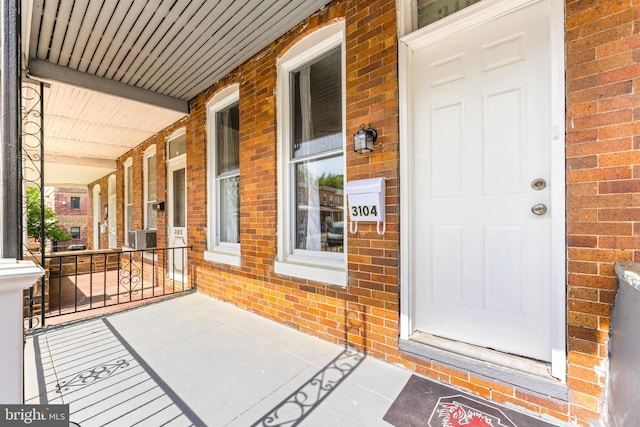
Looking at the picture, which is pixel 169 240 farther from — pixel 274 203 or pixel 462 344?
pixel 462 344

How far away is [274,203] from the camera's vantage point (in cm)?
306

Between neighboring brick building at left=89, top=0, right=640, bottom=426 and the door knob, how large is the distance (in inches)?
0.4

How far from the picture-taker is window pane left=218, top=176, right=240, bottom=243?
3850 mm

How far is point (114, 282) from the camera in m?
5.82

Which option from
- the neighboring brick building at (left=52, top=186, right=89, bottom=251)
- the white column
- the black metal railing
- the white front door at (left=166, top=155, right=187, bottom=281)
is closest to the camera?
the white column

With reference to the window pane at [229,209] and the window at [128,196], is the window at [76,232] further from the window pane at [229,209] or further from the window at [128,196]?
the window pane at [229,209]

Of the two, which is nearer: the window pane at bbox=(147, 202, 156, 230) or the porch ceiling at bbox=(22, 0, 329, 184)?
the porch ceiling at bbox=(22, 0, 329, 184)

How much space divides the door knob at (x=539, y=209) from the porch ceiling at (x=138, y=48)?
2321 mm

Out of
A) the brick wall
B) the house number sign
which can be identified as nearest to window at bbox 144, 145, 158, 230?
the house number sign

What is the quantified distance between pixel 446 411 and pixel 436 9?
2673mm

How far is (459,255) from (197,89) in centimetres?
403

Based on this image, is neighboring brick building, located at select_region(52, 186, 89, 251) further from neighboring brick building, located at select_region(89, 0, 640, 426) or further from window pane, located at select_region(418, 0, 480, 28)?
window pane, located at select_region(418, 0, 480, 28)

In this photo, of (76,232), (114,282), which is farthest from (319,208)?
(76,232)

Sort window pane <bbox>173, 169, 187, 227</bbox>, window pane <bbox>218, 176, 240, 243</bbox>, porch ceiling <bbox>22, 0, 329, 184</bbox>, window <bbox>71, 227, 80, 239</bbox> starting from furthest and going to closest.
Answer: window <bbox>71, 227, 80, 239</bbox> → window pane <bbox>173, 169, 187, 227</bbox> → window pane <bbox>218, 176, 240, 243</bbox> → porch ceiling <bbox>22, 0, 329, 184</bbox>
